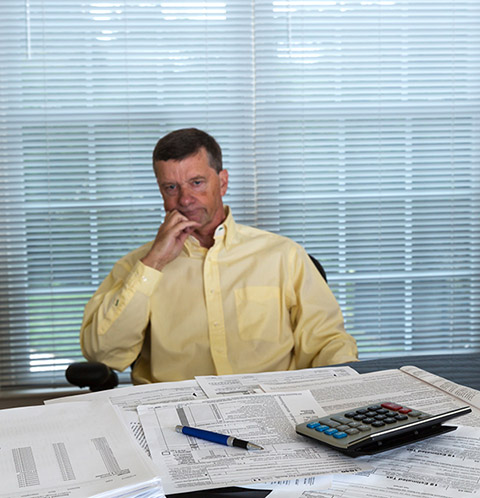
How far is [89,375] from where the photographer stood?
171 cm

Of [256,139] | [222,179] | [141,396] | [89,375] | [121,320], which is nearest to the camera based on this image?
[141,396]

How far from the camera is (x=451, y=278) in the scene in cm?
289

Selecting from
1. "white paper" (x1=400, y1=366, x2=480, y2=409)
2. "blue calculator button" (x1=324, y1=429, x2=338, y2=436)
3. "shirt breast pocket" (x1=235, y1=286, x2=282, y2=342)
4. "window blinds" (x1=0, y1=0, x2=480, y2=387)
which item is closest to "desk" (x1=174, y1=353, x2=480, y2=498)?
"white paper" (x1=400, y1=366, x2=480, y2=409)

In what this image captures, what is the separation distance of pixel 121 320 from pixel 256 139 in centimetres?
114

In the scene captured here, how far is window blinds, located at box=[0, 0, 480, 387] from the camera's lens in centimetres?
267

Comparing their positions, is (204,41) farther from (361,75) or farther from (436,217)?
(436,217)

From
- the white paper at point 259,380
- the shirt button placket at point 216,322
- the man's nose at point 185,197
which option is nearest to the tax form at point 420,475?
the white paper at point 259,380

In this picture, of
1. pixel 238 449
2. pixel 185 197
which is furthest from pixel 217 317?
pixel 238 449

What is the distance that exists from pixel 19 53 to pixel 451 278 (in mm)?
2036

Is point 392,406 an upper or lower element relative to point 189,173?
lower

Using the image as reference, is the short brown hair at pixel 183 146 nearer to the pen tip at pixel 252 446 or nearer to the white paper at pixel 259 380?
the white paper at pixel 259 380

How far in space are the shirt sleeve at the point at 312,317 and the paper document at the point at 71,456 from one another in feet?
3.41

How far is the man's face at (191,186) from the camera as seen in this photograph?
80.2 inches

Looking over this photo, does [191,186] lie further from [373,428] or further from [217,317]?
[373,428]
